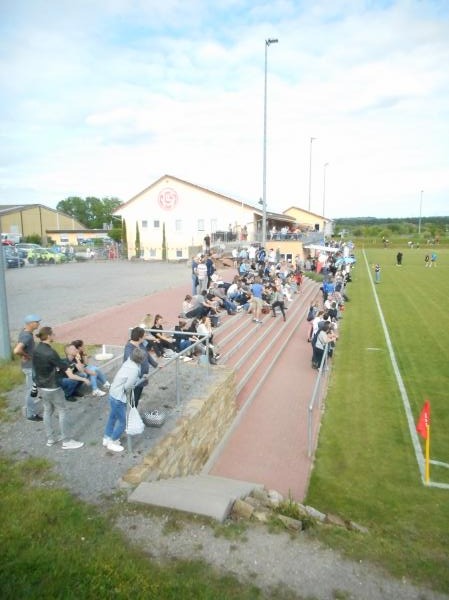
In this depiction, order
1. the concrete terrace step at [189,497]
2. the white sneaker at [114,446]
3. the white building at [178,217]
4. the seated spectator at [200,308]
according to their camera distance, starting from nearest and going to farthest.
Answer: the concrete terrace step at [189,497], the white sneaker at [114,446], the seated spectator at [200,308], the white building at [178,217]

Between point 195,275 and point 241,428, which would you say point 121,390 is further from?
point 195,275

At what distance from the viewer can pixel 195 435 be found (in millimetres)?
7988

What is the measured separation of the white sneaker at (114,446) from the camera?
21.6 feet

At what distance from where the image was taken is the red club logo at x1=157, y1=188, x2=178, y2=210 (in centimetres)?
4447

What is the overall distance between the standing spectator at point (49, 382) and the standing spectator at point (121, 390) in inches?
23.9

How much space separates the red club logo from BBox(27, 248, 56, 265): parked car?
1232 centimetres

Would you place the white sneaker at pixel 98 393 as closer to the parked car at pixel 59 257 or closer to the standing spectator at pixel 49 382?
the standing spectator at pixel 49 382

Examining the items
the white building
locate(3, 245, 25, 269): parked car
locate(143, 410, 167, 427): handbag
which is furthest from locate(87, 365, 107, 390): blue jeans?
the white building

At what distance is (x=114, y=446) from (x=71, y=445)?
2.18 feet

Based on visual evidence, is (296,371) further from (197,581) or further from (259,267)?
(259,267)

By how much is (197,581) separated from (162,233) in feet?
141

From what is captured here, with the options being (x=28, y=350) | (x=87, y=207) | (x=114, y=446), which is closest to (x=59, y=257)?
(x=28, y=350)

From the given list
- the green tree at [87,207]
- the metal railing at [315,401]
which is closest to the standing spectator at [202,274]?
the metal railing at [315,401]

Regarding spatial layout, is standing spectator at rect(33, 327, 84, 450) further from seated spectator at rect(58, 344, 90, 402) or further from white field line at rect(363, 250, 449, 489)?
→ white field line at rect(363, 250, 449, 489)
